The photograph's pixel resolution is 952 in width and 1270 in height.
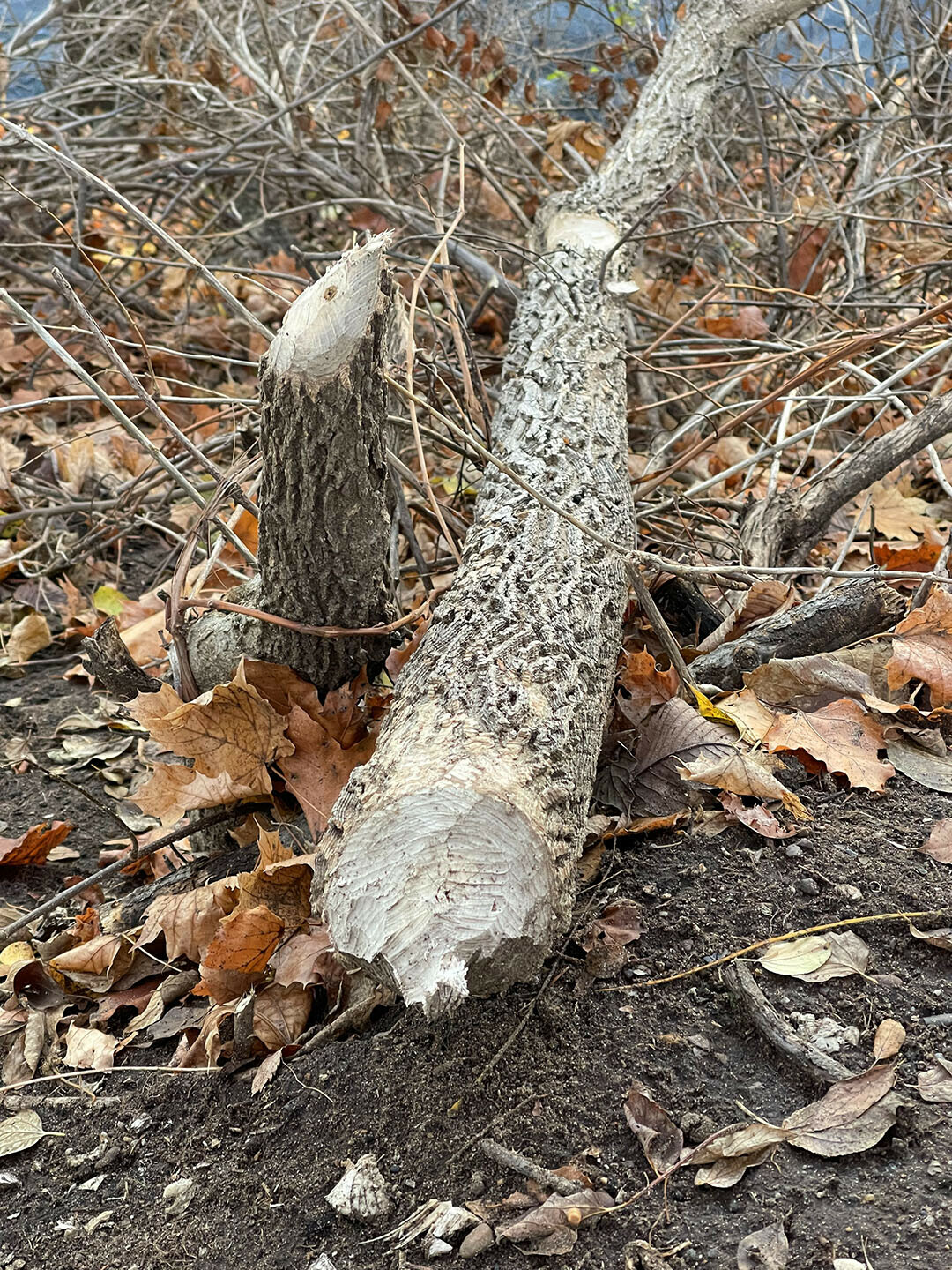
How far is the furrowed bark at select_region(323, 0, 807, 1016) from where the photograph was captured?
1187 millimetres

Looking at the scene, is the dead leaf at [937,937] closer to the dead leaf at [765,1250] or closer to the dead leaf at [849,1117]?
the dead leaf at [849,1117]

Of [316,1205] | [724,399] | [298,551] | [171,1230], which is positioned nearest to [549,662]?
[298,551]

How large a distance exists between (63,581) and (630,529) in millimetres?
1840

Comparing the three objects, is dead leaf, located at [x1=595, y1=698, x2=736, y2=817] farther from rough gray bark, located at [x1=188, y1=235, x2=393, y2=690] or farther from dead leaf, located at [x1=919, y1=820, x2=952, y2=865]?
rough gray bark, located at [x1=188, y1=235, x2=393, y2=690]

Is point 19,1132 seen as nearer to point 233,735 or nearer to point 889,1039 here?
point 233,735

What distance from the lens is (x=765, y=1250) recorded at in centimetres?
105

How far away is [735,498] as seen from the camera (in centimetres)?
298

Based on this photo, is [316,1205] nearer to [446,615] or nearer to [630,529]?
[446,615]

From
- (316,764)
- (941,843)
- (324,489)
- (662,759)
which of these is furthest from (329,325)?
(941,843)

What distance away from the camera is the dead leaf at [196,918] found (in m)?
1.67

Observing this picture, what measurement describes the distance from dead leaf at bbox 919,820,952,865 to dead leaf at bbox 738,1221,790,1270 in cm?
67

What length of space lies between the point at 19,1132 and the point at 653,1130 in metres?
0.91

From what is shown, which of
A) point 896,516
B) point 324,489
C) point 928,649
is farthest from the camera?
point 896,516

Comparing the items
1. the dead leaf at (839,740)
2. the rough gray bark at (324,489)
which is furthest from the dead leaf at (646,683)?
the rough gray bark at (324,489)
